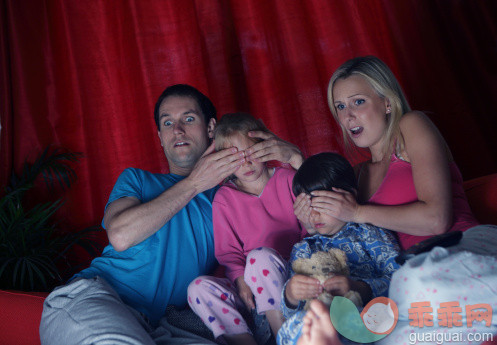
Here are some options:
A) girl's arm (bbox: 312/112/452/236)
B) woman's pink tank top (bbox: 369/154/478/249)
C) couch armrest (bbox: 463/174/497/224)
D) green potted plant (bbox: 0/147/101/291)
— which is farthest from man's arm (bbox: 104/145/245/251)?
couch armrest (bbox: 463/174/497/224)

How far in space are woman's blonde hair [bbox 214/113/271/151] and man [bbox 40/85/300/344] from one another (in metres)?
0.06

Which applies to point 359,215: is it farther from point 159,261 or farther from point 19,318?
point 19,318

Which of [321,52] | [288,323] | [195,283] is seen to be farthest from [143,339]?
[321,52]

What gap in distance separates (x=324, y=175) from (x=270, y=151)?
9.5 inches

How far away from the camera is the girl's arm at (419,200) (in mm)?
1090

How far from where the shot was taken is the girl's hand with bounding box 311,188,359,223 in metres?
1.15

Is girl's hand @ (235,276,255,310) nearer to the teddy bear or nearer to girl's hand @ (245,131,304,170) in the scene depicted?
the teddy bear

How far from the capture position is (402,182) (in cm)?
123

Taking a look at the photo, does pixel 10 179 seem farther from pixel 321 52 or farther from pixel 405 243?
pixel 405 243

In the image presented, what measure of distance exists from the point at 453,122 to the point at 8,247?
87.6 inches

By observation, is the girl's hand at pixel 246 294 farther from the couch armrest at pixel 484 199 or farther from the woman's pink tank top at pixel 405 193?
the couch armrest at pixel 484 199

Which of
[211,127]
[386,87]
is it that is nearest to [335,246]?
[386,87]

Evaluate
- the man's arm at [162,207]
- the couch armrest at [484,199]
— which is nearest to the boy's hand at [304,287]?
the man's arm at [162,207]

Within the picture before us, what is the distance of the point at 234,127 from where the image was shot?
144 cm
